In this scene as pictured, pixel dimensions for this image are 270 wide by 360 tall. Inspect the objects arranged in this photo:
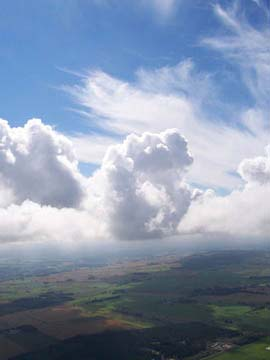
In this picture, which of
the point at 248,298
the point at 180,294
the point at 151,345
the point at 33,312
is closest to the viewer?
the point at 151,345

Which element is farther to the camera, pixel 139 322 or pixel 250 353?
pixel 139 322

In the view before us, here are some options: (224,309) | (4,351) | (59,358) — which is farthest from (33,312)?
(224,309)

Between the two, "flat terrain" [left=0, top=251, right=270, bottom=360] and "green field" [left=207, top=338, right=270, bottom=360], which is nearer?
"green field" [left=207, top=338, right=270, bottom=360]

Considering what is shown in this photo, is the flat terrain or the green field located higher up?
the flat terrain

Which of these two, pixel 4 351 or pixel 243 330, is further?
pixel 243 330

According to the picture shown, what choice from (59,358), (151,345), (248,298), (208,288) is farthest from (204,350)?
(208,288)

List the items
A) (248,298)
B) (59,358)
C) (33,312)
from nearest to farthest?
1. (59,358)
2. (33,312)
3. (248,298)

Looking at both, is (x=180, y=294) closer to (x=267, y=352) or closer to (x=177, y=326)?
(x=177, y=326)

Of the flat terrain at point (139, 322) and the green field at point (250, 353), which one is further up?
the flat terrain at point (139, 322)

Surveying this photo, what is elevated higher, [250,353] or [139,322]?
[139,322]

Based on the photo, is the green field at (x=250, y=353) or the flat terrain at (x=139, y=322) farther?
the flat terrain at (x=139, y=322)
